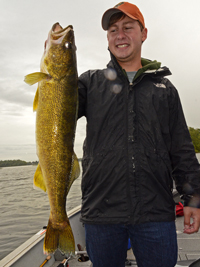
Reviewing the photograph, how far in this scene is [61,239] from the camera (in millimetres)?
→ 2357

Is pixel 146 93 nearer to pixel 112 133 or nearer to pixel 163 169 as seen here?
pixel 112 133

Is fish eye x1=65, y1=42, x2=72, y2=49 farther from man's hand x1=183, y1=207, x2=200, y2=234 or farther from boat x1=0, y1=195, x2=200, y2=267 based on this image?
boat x1=0, y1=195, x2=200, y2=267

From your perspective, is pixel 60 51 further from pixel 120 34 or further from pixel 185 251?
pixel 185 251

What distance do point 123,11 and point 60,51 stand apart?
0.86 m

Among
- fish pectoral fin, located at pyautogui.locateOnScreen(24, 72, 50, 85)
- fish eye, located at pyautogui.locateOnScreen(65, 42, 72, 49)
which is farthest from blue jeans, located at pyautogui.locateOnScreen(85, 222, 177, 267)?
fish eye, located at pyautogui.locateOnScreen(65, 42, 72, 49)

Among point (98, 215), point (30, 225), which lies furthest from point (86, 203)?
point (30, 225)

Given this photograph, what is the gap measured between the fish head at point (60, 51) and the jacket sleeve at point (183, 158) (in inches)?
45.4

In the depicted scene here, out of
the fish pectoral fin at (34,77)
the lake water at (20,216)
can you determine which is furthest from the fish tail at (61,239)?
the lake water at (20,216)

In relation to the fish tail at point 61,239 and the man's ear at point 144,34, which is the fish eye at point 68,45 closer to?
the man's ear at point 144,34

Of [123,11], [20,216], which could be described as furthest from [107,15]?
[20,216]

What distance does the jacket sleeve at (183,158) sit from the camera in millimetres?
2547

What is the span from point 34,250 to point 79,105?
10.8ft

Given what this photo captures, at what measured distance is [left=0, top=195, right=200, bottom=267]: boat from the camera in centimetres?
414

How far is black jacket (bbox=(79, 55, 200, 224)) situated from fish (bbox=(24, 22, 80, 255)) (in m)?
0.22
